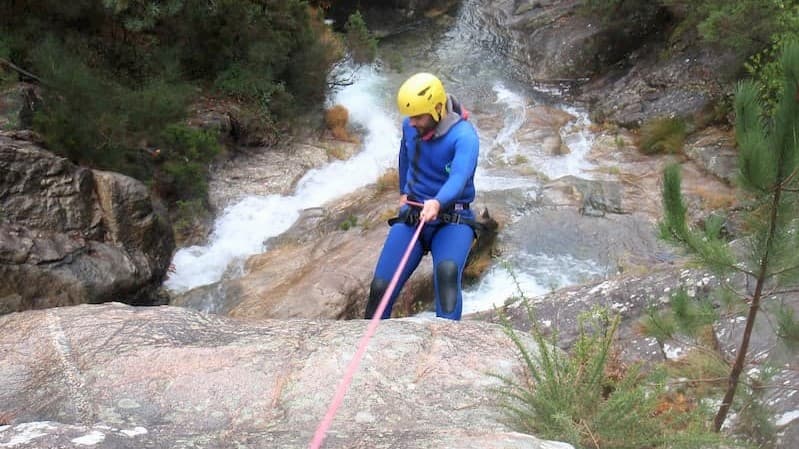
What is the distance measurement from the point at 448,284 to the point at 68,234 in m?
4.80

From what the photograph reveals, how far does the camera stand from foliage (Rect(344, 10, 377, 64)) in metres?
13.5

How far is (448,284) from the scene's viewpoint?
4363mm

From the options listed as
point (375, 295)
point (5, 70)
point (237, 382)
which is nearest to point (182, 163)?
point (5, 70)

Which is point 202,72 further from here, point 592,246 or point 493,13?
point 493,13

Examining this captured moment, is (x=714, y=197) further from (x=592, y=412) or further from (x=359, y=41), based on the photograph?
(x=359, y=41)

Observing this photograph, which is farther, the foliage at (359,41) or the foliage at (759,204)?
the foliage at (359,41)

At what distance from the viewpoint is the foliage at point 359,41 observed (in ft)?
44.3

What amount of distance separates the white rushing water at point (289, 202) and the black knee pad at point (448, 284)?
4.82 meters

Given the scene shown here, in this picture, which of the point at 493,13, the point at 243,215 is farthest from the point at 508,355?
the point at 493,13

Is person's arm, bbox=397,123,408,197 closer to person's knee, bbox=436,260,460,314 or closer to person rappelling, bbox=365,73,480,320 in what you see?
person rappelling, bbox=365,73,480,320

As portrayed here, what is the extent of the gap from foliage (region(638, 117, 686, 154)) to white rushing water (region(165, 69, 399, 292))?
15.0 ft

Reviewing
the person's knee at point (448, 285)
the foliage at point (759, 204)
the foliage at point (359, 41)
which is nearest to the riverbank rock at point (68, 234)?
the person's knee at point (448, 285)

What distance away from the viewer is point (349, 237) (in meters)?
8.54

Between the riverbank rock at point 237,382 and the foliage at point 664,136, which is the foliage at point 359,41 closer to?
the foliage at point 664,136
